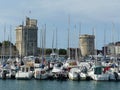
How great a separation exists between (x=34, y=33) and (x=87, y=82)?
118m

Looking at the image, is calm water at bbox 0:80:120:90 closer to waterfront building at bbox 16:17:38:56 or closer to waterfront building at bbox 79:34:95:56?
waterfront building at bbox 16:17:38:56

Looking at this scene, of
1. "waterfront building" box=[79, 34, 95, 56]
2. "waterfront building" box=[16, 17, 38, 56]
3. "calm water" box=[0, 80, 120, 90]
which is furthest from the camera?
"waterfront building" box=[79, 34, 95, 56]

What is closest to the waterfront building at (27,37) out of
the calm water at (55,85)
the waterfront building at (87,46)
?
the waterfront building at (87,46)

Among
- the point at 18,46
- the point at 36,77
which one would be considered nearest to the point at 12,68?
the point at 36,77

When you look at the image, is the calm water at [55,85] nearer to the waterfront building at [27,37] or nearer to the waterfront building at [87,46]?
the waterfront building at [27,37]

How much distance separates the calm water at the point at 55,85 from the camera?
5775 centimetres

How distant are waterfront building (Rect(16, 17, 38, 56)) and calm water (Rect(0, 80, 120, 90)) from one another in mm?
95918

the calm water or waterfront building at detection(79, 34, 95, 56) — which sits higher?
waterfront building at detection(79, 34, 95, 56)

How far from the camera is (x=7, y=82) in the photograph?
216ft

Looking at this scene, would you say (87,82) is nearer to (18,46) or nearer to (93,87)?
(93,87)

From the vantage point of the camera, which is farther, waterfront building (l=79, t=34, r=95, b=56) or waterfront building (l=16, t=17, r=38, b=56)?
waterfront building (l=79, t=34, r=95, b=56)

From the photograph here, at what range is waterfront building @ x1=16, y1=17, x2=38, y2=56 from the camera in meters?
166

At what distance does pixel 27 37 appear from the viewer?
172 meters

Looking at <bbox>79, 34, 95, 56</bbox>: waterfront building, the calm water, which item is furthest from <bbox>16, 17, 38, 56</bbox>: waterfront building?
the calm water
